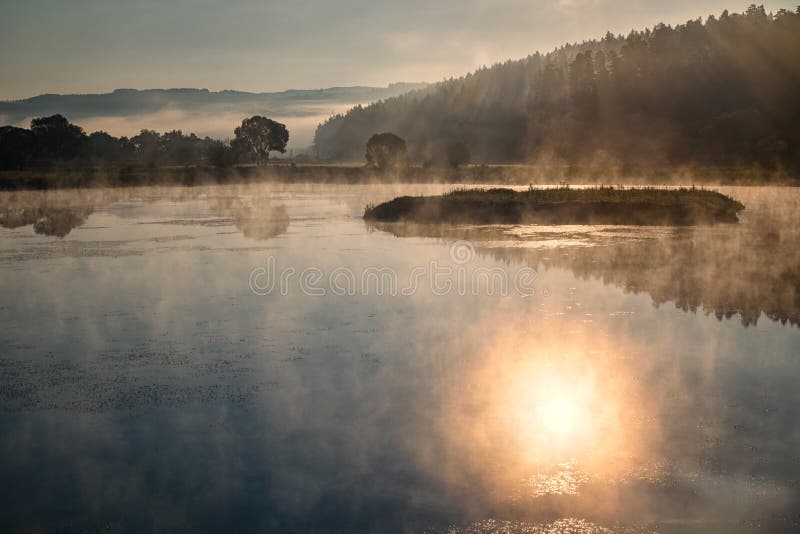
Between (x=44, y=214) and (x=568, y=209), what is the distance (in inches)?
1605

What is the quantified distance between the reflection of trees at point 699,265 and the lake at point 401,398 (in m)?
0.26

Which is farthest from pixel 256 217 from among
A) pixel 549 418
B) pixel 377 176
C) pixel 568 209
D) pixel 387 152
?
pixel 387 152

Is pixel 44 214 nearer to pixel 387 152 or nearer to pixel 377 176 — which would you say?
pixel 377 176

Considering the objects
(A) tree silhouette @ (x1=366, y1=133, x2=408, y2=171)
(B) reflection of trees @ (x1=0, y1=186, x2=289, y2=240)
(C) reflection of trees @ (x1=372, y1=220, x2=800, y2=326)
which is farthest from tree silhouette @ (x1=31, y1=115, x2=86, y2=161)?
(C) reflection of trees @ (x1=372, y1=220, x2=800, y2=326)

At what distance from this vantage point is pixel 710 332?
65.9ft

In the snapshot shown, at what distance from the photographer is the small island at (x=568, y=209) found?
182 ft

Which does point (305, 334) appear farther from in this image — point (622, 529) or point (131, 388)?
point (622, 529)

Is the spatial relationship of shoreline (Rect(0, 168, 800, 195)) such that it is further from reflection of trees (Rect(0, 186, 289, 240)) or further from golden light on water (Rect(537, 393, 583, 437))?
golden light on water (Rect(537, 393, 583, 437))

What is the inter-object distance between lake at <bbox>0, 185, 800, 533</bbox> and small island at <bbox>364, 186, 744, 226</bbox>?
936 inches

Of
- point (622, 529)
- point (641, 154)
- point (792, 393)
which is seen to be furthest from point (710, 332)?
point (641, 154)

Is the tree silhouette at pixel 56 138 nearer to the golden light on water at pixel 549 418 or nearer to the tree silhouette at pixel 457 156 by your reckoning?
the tree silhouette at pixel 457 156

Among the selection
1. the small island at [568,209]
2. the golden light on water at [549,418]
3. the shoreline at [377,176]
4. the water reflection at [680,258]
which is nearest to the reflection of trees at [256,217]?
the water reflection at [680,258]

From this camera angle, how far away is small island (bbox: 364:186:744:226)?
55469mm

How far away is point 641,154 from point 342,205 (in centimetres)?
11587
